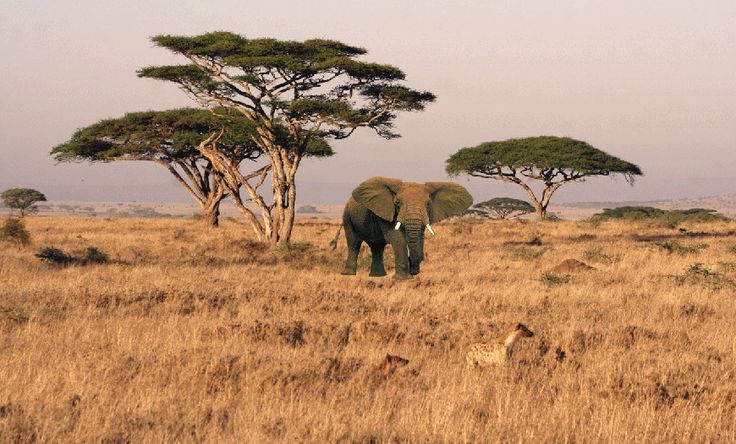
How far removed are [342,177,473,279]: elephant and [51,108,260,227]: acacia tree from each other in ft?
72.5

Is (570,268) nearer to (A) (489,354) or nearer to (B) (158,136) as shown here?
(A) (489,354)

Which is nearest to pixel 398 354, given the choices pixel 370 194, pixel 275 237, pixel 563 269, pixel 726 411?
pixel 726 411

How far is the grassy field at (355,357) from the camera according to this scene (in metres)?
6.13

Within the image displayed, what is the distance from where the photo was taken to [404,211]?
644 inches

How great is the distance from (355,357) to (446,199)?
9377 millimetres

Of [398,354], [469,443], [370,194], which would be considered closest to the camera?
[469,443]

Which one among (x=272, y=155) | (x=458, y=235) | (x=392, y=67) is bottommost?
(x=458, y=235)

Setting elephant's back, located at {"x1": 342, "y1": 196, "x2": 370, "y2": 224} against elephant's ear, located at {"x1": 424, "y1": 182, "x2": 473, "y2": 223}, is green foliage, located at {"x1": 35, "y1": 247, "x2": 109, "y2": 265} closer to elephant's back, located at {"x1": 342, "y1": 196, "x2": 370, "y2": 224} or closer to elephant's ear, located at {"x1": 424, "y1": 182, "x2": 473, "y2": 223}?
elephant's back, located at {"x1": 342, "y1": 196, "x2": 370, "y2": 224}

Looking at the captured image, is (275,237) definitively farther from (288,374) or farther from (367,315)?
(288,374)

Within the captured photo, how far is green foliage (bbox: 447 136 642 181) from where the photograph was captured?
179ft

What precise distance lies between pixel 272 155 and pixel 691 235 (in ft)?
60.2

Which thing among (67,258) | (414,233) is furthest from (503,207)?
(414,233)

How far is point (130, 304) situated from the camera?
12.3m

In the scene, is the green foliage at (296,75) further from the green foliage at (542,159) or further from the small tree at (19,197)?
the small tree at (19,197)
